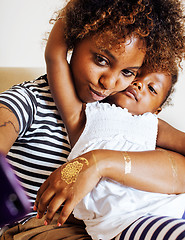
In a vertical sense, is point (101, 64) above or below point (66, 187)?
above

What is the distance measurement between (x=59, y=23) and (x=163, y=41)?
270mm

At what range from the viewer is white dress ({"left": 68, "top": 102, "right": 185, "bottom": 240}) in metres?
0.63

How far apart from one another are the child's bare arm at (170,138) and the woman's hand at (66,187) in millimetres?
343

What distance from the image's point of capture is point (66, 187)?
21.8 inches

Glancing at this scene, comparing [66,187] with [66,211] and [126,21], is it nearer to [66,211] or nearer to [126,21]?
[66,211]

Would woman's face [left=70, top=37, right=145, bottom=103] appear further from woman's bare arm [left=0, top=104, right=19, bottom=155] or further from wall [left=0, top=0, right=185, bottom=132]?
wall [left=0, top=0, right=185, bottom=132]

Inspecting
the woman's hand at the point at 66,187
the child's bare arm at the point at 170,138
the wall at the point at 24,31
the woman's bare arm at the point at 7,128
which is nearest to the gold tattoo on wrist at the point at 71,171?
the woman's hand at the point at 66,187

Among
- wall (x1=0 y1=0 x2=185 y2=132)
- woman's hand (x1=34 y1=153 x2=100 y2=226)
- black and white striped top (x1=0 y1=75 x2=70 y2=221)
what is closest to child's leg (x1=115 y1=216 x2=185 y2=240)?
woman's hand (x1=34 y1=153 x2=100 y2=226)

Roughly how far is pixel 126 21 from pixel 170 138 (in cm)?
38

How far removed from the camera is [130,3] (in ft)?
2.16

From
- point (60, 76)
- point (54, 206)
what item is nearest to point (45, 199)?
point (54, 206)

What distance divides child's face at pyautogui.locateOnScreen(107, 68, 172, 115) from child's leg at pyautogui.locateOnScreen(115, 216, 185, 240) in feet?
1.14

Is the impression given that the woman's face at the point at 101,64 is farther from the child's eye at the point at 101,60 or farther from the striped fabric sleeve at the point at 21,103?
the striped fabric sleeve at the point at 21,103

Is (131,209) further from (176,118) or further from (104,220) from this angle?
(176,118)
